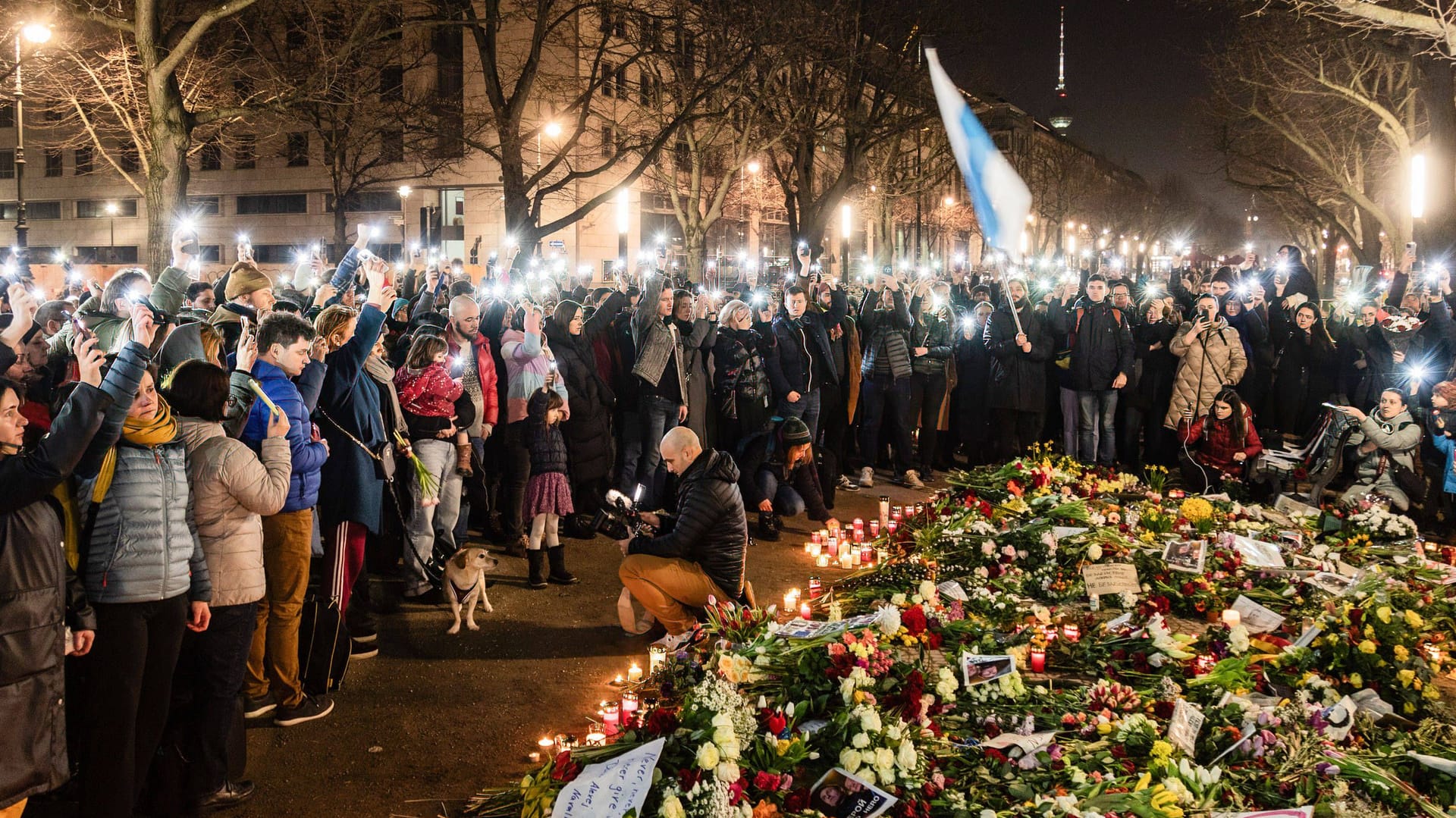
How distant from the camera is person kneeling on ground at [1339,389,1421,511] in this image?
388 inches

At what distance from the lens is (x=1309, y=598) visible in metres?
6.86

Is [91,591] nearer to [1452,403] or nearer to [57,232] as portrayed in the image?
[1452,403]

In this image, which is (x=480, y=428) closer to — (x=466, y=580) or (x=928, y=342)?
(x=466, y=580)

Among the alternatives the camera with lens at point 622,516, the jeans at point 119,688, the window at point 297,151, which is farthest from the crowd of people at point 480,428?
the window at point 297,151

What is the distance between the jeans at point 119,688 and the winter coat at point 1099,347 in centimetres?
1030

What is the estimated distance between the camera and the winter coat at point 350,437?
21.2ft

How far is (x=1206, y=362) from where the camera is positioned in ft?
39.0

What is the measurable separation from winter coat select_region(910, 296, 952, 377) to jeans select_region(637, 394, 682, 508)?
136 inches

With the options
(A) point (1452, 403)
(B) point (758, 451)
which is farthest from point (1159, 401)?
(B) point (758, 451)

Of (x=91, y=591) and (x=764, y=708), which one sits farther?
(x=764, y=708)

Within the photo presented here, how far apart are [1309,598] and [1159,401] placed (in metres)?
6.30

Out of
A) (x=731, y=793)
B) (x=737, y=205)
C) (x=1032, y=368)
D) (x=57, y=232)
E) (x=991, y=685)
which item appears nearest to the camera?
(x=731, y=793)

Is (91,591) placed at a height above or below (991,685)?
above

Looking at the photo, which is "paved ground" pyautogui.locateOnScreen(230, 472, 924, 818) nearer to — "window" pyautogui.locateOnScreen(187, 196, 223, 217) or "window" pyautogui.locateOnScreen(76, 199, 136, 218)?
"window" pyautogui.locateOnScreen(187, 196, 223, 217)
